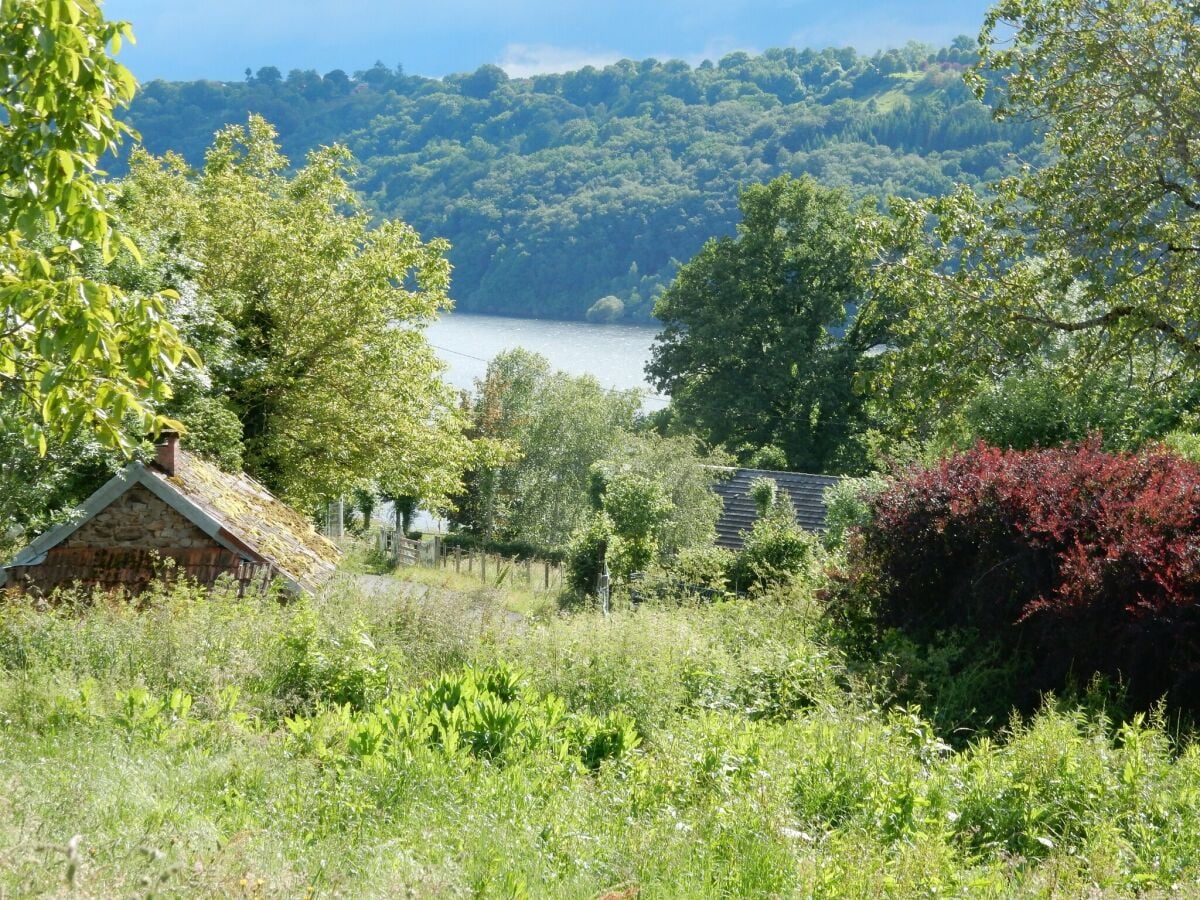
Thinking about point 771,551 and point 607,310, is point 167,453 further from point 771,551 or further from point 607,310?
point 607,310

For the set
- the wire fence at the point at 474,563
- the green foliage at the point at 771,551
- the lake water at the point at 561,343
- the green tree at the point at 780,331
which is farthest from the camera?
the lake water at the point at 561,343

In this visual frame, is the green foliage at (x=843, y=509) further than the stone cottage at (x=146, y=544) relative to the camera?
Yes

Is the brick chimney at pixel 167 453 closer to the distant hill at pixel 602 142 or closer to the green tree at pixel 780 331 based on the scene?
the green tree at pixel 780 331

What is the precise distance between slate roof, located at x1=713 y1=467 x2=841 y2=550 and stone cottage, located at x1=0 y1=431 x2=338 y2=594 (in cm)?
1676

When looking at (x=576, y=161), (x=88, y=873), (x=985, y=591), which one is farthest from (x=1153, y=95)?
(x=576, y=161)

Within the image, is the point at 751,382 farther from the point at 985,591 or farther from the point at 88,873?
the point at 88,873

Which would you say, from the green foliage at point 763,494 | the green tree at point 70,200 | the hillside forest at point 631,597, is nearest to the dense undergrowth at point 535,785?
the hillside forest at point 631,597

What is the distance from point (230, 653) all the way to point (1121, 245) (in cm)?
1073

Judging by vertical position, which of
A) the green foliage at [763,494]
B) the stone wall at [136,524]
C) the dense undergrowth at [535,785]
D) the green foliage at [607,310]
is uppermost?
the green foliage at [607,310]

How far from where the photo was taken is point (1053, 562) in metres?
10.0

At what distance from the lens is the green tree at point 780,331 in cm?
4034

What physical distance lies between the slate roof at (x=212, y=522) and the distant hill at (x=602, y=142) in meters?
40.2

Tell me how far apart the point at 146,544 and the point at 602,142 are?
121 m

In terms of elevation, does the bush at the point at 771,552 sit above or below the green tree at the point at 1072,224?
below
